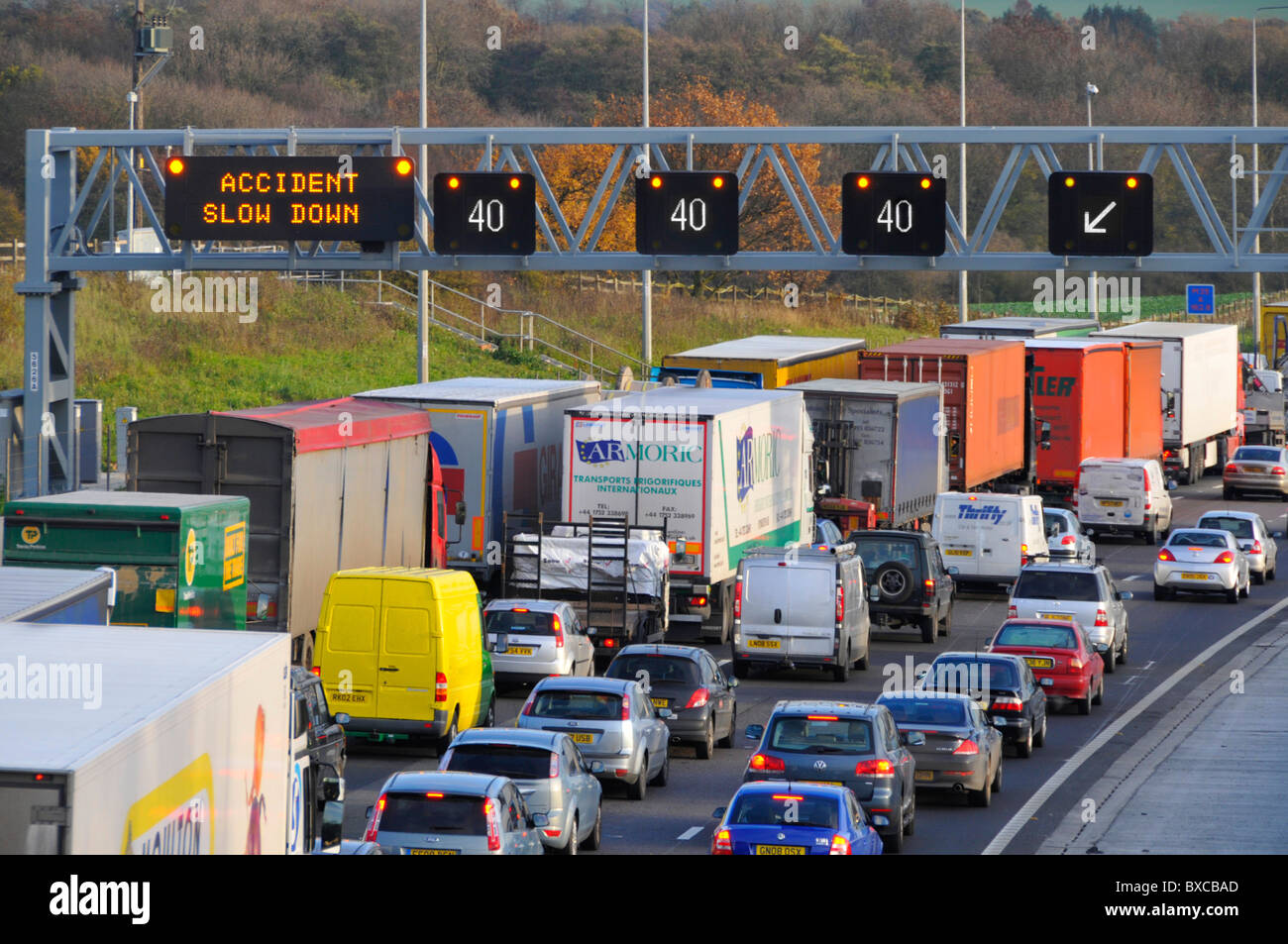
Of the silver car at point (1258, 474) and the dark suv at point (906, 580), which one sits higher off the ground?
the silver car at point (1258, 474)

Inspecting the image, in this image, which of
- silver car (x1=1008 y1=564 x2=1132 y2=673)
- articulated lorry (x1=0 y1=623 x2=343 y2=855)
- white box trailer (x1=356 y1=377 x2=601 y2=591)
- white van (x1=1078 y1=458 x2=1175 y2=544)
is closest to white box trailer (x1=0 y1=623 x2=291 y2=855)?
articulated lorry (x1=0 y1=623 x2=343 y2=855)

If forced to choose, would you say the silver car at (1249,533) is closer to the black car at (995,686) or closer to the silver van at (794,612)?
the silver van at (794,612)

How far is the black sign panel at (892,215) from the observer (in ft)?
105

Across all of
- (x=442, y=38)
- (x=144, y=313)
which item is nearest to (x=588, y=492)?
(x=144, y=313)

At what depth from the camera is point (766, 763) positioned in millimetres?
18562

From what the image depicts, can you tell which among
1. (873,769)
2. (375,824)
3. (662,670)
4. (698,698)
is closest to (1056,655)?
(698,698)

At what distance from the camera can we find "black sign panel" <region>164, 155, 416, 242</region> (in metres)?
32.2

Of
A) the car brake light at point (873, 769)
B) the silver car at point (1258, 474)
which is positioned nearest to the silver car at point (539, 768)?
the car brake light at point (873, 769)

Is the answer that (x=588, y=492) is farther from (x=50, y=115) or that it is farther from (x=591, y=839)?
(x=50, y=115)

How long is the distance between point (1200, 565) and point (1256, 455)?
58.8 feet

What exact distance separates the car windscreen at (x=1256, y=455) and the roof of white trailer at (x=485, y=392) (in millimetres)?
25006

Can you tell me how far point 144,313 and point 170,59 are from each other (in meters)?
40.9

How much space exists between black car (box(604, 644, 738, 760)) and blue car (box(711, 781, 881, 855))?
6.54 metres

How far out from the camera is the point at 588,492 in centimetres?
2991
